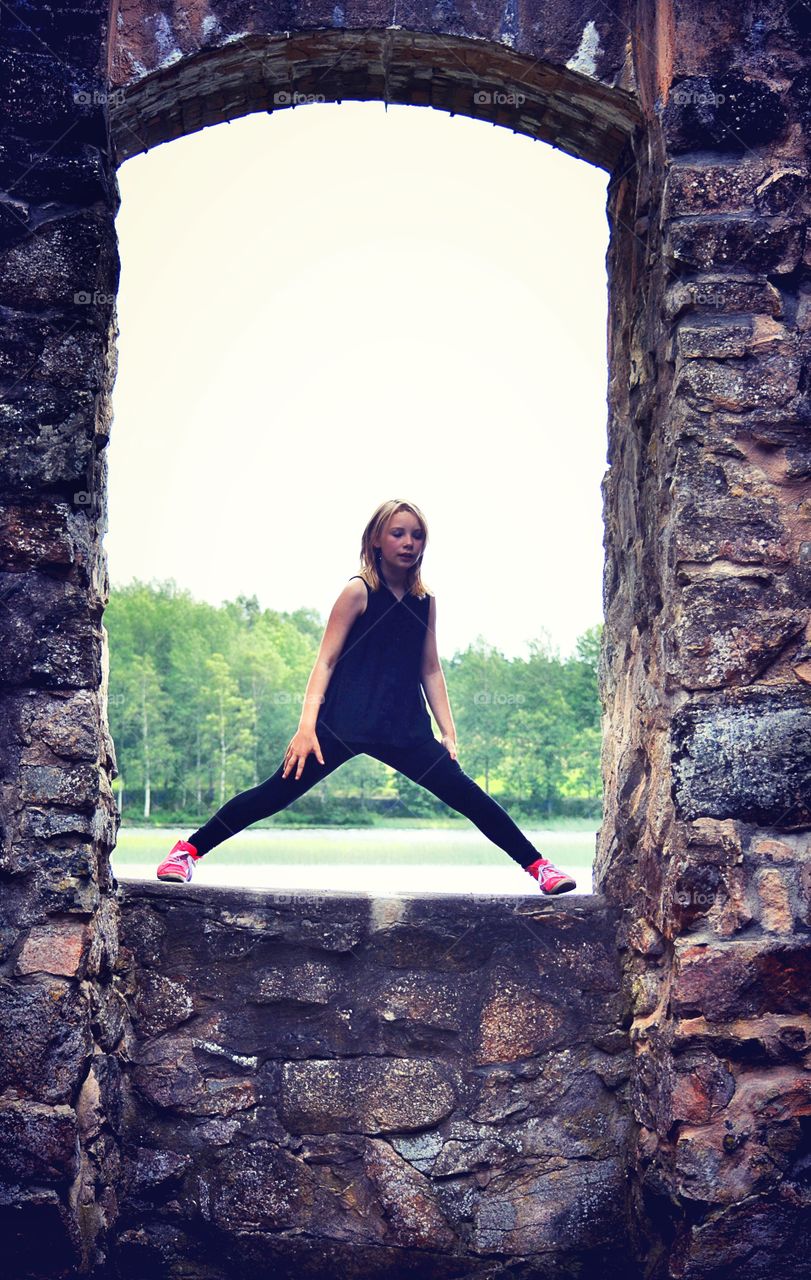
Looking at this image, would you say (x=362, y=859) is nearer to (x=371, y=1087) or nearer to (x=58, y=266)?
(x=371, y=1087)

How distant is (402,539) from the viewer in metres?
3.76

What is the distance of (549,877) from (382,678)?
83cm

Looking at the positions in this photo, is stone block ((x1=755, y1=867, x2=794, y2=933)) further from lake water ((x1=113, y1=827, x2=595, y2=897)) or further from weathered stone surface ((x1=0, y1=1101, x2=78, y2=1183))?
weathered stone surface ((x1=0, y1=1101, x2=78, y2=1183))

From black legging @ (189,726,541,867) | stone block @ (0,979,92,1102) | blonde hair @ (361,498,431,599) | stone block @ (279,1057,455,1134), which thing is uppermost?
blonde hair @ (361,498,431,599)

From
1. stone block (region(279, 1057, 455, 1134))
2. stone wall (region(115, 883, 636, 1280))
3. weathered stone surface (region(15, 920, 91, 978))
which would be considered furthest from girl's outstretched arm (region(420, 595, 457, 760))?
weathered stone surface (region(15, 920, 91, 978))

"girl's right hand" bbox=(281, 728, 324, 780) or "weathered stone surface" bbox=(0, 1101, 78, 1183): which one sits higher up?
"girl's right hand" bbox=(281, 728, 324, 780)

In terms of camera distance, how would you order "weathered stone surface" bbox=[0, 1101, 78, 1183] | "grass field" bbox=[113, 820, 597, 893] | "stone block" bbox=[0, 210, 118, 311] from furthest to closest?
"grass field" bbox=[113, 820, 597, 893]
"stone block" bbox=[0, 210, 118, 311]
"weathered stone surface" bbox=[0, 1101, 78, 1183]

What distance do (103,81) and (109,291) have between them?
57 centimetres

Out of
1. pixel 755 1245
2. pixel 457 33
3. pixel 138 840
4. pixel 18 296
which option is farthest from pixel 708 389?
pixel 138 840

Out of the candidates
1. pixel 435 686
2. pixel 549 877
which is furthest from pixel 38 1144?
pixel 435 686

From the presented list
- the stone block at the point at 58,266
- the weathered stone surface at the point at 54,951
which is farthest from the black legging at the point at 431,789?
the stone block at the point at 58,266

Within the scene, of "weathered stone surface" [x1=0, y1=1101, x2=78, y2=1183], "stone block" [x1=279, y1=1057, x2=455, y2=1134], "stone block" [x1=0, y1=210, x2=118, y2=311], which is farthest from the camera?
"stone block" [x1=279, y1=1057, x2=455, y2=1134]

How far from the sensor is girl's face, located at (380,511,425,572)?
12.4ft

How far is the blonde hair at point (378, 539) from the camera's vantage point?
12.4 ft
